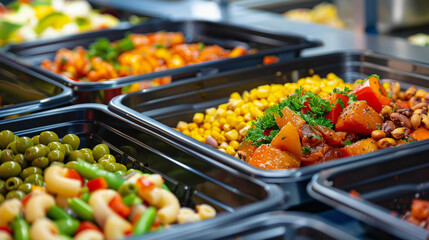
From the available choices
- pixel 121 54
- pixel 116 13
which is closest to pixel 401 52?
pixel 121 54

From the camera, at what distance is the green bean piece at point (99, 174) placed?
145 centimetres

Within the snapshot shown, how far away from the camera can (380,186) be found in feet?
4.76

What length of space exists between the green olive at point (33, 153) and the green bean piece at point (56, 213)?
46cm

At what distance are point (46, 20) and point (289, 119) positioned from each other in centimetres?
269

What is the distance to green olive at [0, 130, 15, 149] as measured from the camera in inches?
74.9

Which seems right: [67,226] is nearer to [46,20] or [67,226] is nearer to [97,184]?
[97,184]

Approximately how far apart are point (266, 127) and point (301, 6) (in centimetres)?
307

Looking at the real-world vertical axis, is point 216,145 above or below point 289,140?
below

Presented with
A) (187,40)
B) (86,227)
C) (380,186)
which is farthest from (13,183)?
(187,40)

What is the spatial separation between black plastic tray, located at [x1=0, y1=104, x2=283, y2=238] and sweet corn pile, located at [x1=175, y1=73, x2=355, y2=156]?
30cm

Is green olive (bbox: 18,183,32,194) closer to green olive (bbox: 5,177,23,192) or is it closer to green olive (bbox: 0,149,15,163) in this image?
green olive (bbox: 5,177,23,192)

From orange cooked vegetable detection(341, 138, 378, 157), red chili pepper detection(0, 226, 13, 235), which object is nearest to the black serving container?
orange cooked vegetable detection(341, 138, 378, 157)

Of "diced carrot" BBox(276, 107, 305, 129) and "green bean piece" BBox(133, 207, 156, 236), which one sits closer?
"green bean piece" BBox(133, 207, 156, 236)

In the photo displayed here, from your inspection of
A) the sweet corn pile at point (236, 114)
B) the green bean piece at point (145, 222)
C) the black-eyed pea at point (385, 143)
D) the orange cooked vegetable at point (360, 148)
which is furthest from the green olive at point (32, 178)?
the black-eyed pea at point (385, 143)
